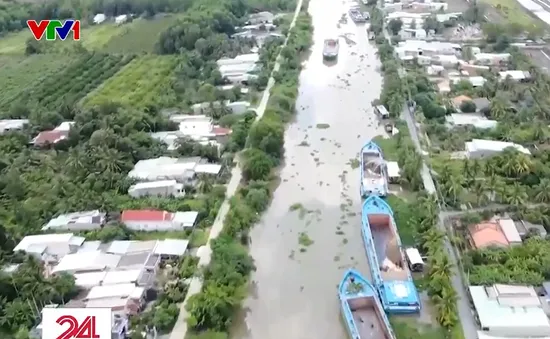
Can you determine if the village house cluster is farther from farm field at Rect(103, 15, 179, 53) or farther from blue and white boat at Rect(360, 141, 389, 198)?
farm field at Rect(103, 15, 179, 53)

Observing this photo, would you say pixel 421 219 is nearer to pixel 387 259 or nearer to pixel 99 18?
pixel 387 259

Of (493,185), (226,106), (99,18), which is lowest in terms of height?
(99,18)

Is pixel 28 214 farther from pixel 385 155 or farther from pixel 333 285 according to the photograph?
pixel 385 155

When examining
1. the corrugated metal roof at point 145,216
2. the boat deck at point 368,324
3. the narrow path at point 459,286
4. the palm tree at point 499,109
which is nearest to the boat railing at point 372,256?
the boat deck at point 368,324

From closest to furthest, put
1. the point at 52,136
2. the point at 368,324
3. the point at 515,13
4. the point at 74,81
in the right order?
the point at 368,324 < the point at 52,136 < the point at 74,81 < the point at 515,13

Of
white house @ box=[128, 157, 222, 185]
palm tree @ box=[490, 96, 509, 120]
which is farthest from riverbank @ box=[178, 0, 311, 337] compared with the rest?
palm tree @ box=[490, 96, 509, 120]

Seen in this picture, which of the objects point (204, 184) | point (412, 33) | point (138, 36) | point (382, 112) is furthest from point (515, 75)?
point (138, 36)

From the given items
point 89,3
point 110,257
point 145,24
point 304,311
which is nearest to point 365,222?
point 304,311
